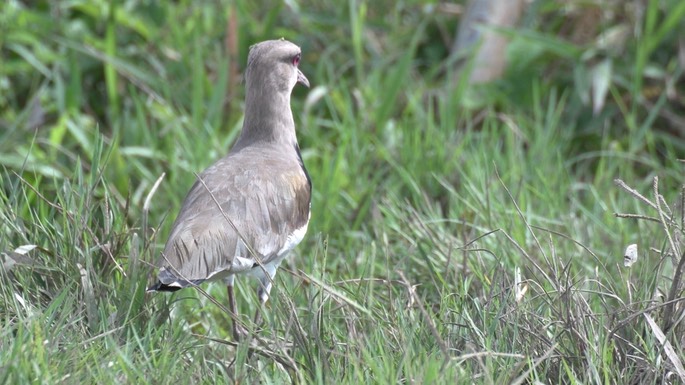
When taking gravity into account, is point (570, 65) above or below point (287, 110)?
below

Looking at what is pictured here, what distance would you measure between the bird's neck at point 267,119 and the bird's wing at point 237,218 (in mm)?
108

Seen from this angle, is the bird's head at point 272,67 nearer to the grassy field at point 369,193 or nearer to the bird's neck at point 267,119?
the bird's neck at point 267,119

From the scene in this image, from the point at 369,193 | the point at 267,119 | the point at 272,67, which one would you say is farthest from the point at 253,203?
the point at 369,193

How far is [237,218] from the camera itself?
3.71 m

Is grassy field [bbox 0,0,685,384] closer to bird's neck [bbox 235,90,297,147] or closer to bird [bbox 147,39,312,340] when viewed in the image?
bird [bbox 147,39,312,340]

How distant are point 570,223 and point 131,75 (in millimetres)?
2502

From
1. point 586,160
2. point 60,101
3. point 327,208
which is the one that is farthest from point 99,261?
point 586,160

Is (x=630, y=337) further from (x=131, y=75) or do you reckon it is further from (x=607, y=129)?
(x=131, y=75)

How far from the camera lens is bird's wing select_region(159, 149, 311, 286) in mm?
3428

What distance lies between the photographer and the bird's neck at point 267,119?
4.24m

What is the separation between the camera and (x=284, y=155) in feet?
13.7

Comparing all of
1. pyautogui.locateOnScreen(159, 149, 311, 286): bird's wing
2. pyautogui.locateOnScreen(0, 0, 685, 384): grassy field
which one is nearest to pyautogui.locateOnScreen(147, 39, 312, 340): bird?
pyautogui.locateOnScreen(159, 149, 311, 286): bird's wing

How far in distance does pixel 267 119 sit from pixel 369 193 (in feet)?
2.77

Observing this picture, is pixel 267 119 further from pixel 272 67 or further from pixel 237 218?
pixel 237 218
